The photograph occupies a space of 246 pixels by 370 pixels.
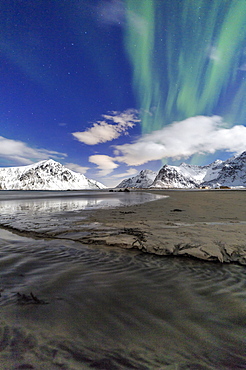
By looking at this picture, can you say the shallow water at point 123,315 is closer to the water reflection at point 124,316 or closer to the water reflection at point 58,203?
the water reflection at point 124,316

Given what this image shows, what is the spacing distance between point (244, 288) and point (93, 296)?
2.19m

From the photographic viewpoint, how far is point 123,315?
1.78 metres

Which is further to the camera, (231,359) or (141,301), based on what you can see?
(141,301)

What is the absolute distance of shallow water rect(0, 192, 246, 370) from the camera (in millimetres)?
1302

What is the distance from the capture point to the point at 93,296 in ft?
7.01

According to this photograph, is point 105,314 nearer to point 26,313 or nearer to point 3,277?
point 26,313

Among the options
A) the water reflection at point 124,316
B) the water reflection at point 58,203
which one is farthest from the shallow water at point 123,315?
the water reflection at point 58,203

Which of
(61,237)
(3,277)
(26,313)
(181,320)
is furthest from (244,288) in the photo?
(61,237)

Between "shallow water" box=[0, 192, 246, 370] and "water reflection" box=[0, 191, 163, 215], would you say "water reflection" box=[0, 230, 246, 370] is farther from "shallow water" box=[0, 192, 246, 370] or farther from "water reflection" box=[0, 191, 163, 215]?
"water reflection" box=[0, 191, 163, 215]

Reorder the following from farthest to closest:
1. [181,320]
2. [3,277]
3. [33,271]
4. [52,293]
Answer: [33,271]
[3,277]
[52,293]
[181,320]

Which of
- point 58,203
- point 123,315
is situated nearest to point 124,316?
point 123,315

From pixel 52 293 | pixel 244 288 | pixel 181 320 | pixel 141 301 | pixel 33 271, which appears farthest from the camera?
pixel 33 271

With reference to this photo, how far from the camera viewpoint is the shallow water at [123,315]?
4.27 feet

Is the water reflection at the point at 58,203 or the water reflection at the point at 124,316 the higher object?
the water reflection at the point at 58,203
